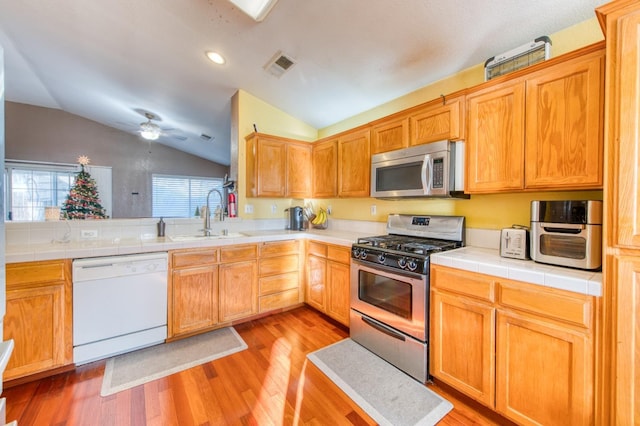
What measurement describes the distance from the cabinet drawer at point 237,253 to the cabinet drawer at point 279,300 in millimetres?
506

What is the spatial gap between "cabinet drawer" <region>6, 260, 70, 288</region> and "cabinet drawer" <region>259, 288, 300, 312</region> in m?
1.67

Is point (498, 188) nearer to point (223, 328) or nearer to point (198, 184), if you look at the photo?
point (223, 328)

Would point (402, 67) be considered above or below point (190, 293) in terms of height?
above

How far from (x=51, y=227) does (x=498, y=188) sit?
368cm

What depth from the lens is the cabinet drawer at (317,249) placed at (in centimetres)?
292

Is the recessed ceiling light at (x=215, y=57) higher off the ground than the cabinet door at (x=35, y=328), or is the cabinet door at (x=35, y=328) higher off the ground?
the recessed ceiling light at (x=215, y=57)

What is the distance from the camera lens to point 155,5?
215 centimetres

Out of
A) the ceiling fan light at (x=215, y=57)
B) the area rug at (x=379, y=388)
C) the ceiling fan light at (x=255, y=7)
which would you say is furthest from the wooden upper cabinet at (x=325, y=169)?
the area rug at (x=379, y=388)

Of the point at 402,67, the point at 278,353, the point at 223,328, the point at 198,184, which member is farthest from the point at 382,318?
the point at 198,184

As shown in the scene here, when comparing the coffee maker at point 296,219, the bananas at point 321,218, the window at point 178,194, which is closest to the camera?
the coffee maker at point 296,219

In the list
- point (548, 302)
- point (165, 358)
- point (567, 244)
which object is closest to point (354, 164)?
point (567, 244)

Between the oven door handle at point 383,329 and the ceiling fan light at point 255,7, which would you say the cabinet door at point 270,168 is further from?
the oven door handle at point 383,329

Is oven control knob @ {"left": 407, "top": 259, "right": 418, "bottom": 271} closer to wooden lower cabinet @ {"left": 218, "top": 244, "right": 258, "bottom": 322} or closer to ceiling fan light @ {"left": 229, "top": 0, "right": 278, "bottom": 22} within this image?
wooden lower cabinet @ {"left": 218, "top": 244, "right": 258, "bottom": 322}

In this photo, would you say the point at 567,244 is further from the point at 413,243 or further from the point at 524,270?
the point at 413,243
